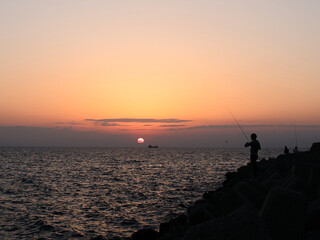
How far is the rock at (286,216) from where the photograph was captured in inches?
151

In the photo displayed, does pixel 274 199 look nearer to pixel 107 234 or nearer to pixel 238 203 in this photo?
pixel 238 203

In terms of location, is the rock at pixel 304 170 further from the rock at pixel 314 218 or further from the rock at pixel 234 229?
the rock at pixel 234 229

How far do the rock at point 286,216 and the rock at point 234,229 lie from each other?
2.89 feet

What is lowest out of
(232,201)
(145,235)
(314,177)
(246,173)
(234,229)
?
(145,235)

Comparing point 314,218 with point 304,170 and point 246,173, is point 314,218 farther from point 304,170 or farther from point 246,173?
point 246,173

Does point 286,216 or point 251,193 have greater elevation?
point 286,216

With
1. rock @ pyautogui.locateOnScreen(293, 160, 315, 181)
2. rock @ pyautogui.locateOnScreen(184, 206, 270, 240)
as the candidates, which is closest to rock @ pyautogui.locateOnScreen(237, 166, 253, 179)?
rock @ pyautogui.locateOnScreen(293, 160, 315, 181)

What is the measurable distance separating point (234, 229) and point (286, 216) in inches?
48.7

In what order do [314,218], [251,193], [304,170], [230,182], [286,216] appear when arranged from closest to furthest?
[286,216]
[314,218]
[251,193]
[304,170]
[230,182]

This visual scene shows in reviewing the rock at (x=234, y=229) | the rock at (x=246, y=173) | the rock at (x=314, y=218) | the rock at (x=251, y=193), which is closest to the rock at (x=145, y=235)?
the rock at (x=251, y=193)

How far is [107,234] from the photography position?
9.76 m

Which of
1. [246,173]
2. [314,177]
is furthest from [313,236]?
[246,173]

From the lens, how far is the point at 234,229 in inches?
116

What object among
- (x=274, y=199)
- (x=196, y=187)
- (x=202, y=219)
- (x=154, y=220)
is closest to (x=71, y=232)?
(x=154, y=220)
